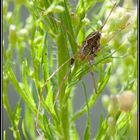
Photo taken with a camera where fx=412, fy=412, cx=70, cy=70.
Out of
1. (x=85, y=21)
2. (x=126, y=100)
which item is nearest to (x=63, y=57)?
(x=85, y=21)

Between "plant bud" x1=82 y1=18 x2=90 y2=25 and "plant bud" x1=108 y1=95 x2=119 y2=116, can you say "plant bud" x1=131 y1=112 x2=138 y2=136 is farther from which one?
"plant bud" x1=82 y1=18 x2=90 y2=25

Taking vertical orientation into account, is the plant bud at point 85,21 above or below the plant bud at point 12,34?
below

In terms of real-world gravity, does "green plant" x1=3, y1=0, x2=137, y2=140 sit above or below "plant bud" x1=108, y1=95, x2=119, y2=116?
above

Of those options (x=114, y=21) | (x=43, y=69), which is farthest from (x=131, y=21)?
(x=43, y=69)

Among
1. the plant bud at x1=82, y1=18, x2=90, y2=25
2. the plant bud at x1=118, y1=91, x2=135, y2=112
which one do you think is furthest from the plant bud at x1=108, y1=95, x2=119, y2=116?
the plant bud at x1=82, y1=18, x2=90, y2=25

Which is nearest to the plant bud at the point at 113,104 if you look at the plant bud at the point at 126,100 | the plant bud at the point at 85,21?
the plant bud at the point at 126,100

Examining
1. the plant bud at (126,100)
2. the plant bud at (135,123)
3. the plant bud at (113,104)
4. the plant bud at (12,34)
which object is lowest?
the plant bud at (135,123)

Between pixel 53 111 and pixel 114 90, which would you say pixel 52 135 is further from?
pixel 114 90

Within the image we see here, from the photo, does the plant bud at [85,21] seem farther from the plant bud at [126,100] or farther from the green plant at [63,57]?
the plant bud at [126,100]
